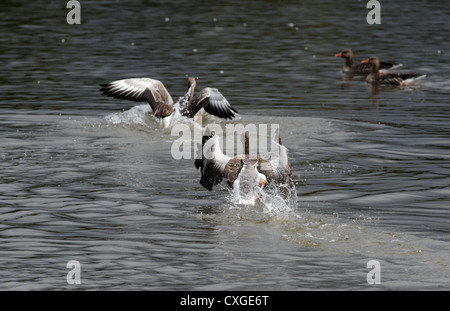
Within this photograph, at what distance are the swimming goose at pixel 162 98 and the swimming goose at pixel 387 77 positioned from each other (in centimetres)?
650

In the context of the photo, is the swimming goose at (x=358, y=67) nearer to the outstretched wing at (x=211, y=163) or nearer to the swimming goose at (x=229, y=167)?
the swimming goose at (x=229, y=167)

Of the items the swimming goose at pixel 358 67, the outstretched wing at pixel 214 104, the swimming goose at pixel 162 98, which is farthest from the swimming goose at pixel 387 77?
the outstretched wing at pixel 214 104

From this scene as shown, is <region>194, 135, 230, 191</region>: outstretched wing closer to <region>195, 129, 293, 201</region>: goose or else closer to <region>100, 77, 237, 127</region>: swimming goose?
<region>195, 129, 293, 201</region>: goose

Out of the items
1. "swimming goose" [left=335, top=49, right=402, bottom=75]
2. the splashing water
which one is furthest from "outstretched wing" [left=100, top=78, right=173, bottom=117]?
"swimming goose" [left=335, top=49, right=402, bottom=75]

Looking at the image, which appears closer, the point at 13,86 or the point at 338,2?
the point at 13,86

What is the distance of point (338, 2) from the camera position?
45000mm

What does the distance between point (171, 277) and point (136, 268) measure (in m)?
0.48

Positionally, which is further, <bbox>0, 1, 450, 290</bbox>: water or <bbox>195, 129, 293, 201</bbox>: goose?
<bbox>195, 129, 293, 201</bbox>: goose

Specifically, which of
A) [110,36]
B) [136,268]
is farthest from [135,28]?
[136,268]

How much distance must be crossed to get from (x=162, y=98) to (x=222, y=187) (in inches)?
199

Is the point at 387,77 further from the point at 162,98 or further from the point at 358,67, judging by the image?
the point at 162,98

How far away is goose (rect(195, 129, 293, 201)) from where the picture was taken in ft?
38.1

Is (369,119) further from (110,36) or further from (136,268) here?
(110,36)

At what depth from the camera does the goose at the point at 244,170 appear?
38.1ft
